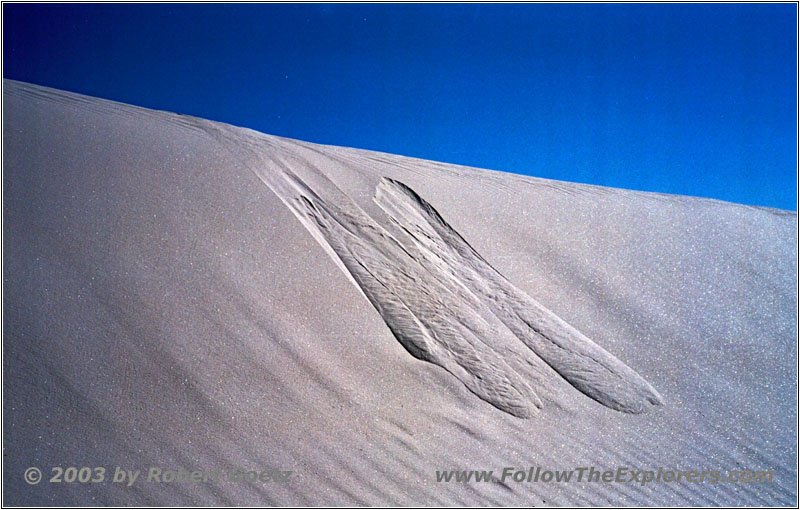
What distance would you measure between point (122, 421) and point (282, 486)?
60 centimetres

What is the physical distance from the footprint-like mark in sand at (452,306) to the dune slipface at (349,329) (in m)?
0.01

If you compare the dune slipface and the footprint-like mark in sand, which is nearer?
the dune slipface

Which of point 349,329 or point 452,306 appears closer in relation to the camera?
point 349,329

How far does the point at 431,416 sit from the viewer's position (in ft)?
5.99

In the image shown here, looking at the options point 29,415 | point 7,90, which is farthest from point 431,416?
point 7,90

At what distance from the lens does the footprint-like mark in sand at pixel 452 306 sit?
2006 millimetres

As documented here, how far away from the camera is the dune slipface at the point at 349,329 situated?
166 cm

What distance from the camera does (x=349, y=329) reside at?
2000 millimetres

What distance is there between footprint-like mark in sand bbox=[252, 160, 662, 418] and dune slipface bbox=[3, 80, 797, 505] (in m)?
0.01

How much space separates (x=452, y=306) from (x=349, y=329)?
49cm

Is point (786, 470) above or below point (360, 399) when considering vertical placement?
above

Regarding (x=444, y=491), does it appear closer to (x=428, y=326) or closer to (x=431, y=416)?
(x=431, y=416)

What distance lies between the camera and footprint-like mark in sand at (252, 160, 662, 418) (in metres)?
2.01

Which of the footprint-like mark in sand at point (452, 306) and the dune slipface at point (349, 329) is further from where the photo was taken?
the footprint-like mark in sand at point (452, 306)
